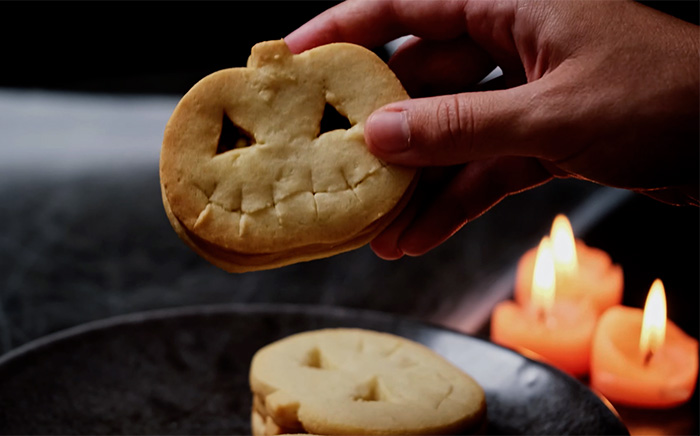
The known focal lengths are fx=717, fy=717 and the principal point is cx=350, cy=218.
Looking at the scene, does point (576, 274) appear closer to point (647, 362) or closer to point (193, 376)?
point (647, 362)

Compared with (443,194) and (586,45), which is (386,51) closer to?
(443,194)

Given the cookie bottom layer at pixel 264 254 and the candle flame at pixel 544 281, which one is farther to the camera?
the candle flame at pixel 544 281

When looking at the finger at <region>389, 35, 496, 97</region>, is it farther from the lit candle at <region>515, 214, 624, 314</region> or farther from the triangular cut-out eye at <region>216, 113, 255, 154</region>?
the lit candle at <region>515, 214, 624, 314</region>

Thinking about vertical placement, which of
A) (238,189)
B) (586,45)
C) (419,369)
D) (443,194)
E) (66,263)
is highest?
(586,45)

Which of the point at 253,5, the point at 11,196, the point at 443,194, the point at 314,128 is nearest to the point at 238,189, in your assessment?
the point at 314,128

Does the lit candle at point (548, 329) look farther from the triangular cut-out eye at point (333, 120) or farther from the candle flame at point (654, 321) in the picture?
the triangular cut-out eye at point (333, 120)

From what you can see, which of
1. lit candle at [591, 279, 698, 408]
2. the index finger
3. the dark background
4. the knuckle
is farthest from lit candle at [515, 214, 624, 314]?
the dark background

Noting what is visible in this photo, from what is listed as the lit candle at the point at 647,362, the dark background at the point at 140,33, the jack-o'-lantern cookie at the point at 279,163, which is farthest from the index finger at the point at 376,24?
the dark background at the point at 140,33
